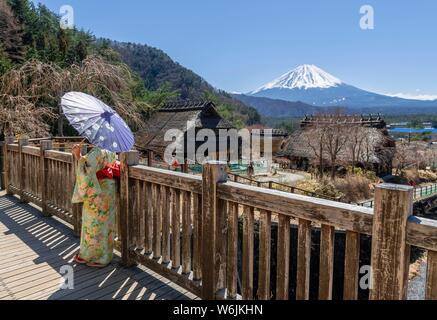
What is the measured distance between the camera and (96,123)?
2.76 metres

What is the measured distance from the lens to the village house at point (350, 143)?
974 inches

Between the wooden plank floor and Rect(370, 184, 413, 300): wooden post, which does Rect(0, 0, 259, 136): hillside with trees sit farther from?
Rect(370, 184, 413, 300): wooden post

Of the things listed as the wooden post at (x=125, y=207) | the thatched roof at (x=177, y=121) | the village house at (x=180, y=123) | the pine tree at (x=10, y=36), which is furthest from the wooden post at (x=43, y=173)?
the thatched roof at (x=177, y=121)

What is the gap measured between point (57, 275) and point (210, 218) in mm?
1618

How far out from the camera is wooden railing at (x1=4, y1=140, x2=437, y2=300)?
1.43 metres

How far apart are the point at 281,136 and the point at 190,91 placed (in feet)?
82.1

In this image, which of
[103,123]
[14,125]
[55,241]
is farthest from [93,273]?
[14,125]

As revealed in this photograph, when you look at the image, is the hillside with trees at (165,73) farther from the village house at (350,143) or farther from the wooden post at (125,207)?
the wooden post at (125,207)

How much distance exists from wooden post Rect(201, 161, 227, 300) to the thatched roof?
22.1m

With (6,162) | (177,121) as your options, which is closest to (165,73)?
(177,121)

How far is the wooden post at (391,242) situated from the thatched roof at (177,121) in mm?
23089

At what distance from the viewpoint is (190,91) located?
195 feet

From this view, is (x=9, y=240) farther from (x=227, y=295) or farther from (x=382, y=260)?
(x=382, y=260)

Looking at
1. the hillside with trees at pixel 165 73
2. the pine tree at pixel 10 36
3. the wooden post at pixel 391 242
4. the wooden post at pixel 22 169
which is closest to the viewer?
the wooden post at pixel 391 242
